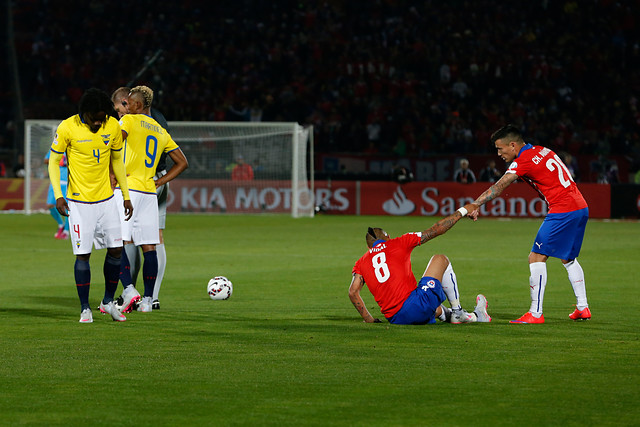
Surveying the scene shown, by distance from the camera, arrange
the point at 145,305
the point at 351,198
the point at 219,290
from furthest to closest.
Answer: the point at 351,198 → the point at 219,290 → the point at 145,305

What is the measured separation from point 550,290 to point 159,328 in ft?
17.8

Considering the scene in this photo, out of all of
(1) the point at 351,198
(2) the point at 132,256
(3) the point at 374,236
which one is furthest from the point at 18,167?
(3) the point at 374,236

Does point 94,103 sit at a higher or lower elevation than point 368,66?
lower

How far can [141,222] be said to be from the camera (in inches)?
409

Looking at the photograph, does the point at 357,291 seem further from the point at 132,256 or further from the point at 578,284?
the point at 132,256

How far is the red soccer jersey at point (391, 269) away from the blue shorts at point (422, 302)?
2.6 inches

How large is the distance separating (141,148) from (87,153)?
3.61 ft

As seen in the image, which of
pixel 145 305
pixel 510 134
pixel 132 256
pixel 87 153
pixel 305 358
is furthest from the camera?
pixel 132 256

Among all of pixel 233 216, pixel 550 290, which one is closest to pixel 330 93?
pixel 233 216

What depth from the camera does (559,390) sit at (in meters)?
6.52

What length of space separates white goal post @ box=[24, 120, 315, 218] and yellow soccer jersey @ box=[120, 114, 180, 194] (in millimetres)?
20072

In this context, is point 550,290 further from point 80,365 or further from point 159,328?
point 80,365

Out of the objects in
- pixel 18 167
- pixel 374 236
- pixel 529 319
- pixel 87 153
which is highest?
pixel 18 167

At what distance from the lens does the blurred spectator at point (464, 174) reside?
3048cm
